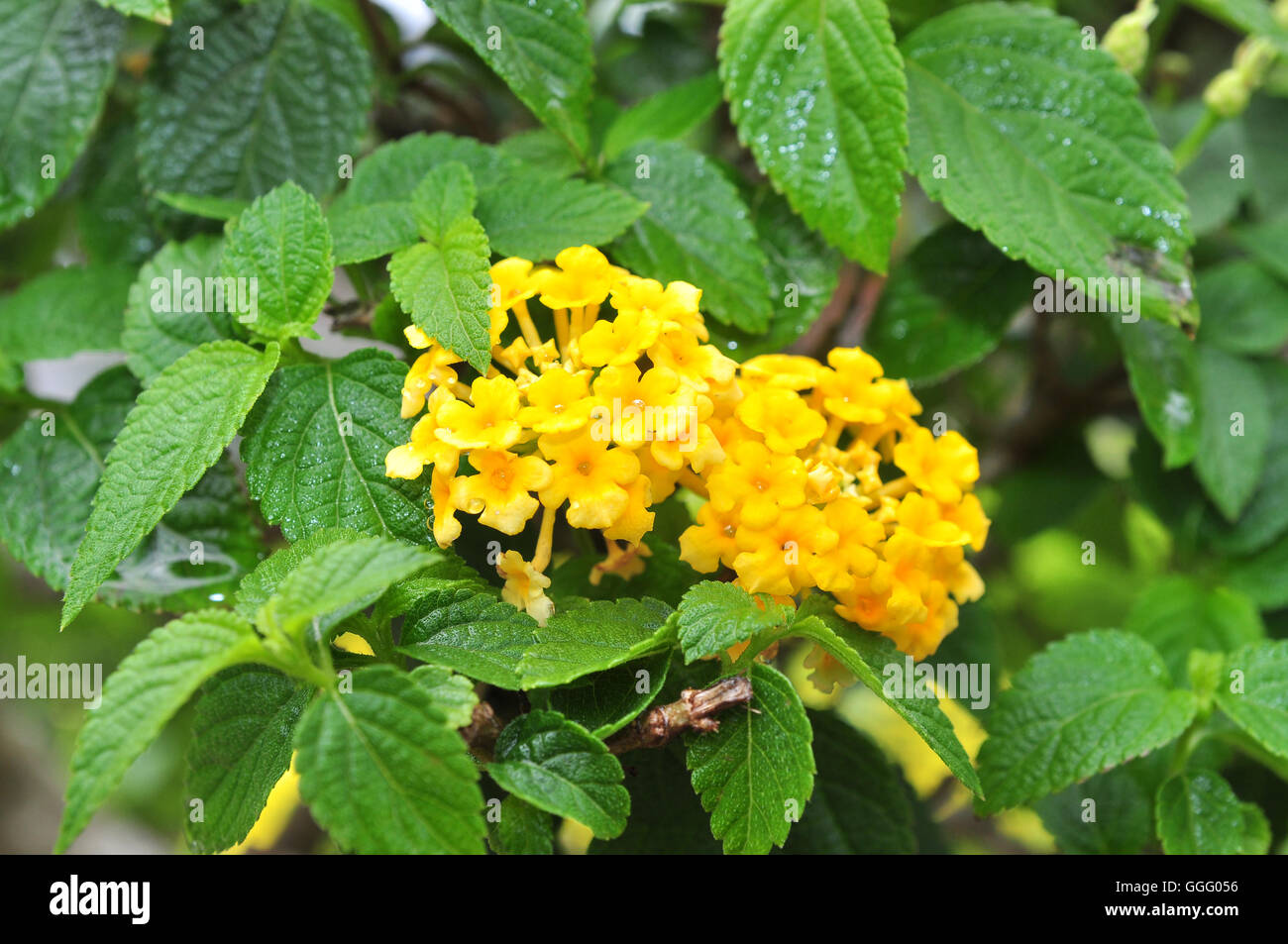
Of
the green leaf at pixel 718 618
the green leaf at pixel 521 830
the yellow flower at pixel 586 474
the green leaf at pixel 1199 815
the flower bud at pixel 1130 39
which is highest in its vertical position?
the flower bud at pixel 1130 39

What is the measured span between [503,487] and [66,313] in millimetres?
616

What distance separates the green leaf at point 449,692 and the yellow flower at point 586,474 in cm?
13

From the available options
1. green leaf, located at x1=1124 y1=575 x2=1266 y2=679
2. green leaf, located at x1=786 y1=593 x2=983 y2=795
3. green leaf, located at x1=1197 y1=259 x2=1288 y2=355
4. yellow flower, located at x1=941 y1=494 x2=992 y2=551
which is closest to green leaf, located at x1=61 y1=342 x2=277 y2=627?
green leaf, located at x1=786 y1=593 x2=983 y2=795

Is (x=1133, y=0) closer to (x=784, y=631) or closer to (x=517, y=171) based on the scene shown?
(x=517, y=171)

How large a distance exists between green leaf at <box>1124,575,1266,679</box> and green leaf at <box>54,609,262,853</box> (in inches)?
36.6

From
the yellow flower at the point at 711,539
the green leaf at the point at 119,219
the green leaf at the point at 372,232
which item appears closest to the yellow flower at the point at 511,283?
the green leaf at the point at 372,232

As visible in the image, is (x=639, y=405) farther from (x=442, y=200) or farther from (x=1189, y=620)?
(x=1189, y=620)

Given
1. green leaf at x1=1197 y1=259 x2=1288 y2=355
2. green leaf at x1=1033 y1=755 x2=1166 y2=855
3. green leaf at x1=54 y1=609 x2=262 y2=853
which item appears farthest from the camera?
green leaf at x1=1197 y1=259 x2=1288 y2=355

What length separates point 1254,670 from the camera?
881 mm

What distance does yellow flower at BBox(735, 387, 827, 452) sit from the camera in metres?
0.74

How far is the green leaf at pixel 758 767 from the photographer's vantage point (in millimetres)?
681

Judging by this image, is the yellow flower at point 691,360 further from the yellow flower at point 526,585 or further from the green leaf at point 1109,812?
the green leaf at point 1109,812

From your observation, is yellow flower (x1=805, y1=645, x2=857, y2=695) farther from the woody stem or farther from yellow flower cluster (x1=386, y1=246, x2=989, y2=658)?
the woody stem
